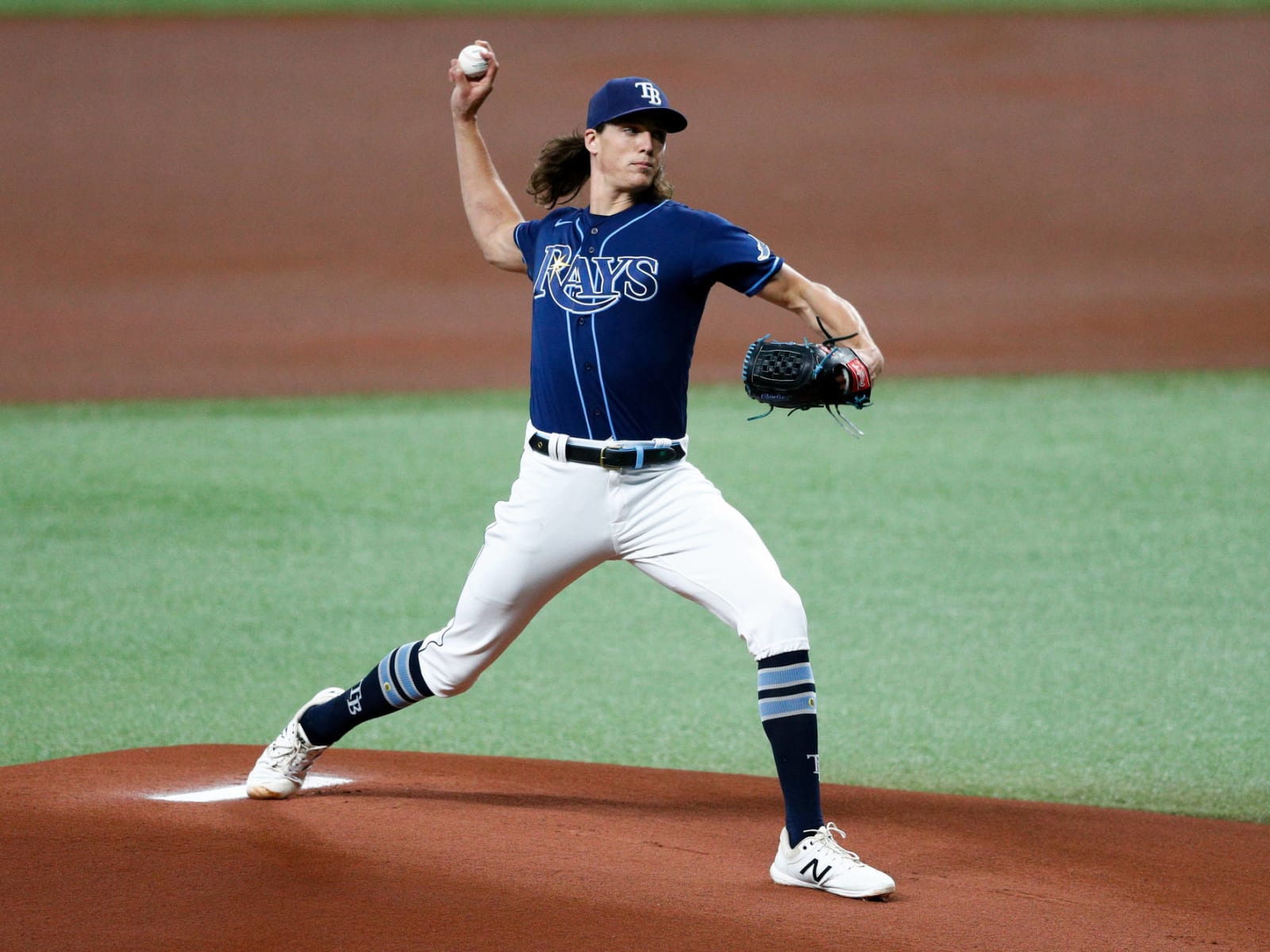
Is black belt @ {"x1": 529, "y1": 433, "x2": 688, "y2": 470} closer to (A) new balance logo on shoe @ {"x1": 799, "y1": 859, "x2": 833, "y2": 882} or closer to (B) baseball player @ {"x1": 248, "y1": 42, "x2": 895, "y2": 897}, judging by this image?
(B) baseball player @ {"x1": 248, "y1": 42, "x2": 895, "y2": 897}

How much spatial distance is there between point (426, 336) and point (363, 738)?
32.1 feet

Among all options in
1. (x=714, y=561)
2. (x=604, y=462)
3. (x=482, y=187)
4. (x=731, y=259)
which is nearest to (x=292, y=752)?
(x=604, y=462)

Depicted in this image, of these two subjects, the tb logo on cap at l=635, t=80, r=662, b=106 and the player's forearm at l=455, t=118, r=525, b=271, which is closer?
the tb logo on cap at l=635, t=80, r=662, b=106

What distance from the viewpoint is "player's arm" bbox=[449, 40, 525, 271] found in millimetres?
3994

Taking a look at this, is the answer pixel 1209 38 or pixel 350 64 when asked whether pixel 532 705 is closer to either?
pixel 350 64

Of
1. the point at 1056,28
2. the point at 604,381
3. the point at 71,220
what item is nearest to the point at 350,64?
the point at 71,220

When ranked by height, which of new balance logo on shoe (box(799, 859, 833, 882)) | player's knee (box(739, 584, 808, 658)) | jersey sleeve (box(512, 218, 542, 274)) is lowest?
new balance logo on shoe (box(799, 859, 833, 882))

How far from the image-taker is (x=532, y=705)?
17.3ft

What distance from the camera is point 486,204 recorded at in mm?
4035

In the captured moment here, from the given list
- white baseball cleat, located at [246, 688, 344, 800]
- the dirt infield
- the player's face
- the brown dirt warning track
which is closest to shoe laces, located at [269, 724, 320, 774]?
white baseball cleat, located at [246, 688, 344, 800]

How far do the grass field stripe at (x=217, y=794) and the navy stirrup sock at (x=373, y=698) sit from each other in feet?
0.71

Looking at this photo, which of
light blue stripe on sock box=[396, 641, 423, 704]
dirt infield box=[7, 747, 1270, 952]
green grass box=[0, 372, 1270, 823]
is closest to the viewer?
dirt infield box=[7, 747, 1270, 952]

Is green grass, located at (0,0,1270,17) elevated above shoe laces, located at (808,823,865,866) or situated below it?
above

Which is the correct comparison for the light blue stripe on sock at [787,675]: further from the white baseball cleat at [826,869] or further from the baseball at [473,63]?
the baseball at [473,63]
